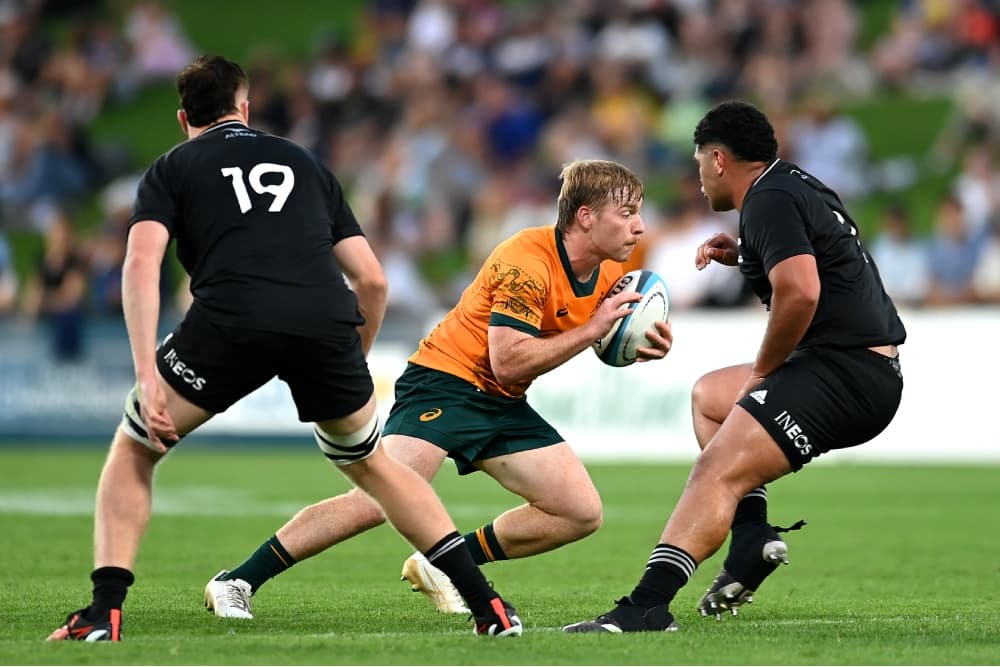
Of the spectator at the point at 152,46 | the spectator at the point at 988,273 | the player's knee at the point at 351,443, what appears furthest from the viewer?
the spectator at the point at 152,46

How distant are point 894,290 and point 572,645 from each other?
1256 cm

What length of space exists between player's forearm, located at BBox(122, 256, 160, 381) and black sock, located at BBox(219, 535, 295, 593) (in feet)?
5.43

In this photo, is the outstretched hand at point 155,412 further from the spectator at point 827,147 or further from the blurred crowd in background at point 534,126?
the spectator at point 827,147

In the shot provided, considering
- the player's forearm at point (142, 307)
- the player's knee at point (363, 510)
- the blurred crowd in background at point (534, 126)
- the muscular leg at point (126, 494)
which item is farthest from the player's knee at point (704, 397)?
the blurred crowd in background at point (534, 126)

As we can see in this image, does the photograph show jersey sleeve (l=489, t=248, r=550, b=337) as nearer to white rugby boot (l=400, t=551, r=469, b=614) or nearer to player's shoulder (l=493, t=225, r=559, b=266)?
player's shoulder (l=493, t=225, r=559, b=266)

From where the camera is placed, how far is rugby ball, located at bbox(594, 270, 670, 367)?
22.9 feet

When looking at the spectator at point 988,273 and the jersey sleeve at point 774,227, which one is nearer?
the jersey sleeve at point 774,227

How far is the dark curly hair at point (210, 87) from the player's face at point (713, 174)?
191cm

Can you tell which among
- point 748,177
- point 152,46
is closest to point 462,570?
point 748,177

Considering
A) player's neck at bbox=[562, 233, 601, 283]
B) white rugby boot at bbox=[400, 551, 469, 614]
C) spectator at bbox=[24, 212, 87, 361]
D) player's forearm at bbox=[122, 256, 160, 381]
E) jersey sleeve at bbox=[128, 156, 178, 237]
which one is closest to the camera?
player's forearm at bbox=[122, 256, 160, 381]

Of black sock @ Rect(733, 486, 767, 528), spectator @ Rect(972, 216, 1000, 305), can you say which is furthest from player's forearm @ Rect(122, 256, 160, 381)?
spectator @ Rect(972, 216, 1000, 305)

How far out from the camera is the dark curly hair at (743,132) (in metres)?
6.68

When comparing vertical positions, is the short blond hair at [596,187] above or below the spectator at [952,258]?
below

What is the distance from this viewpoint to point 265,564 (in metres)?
7.17
